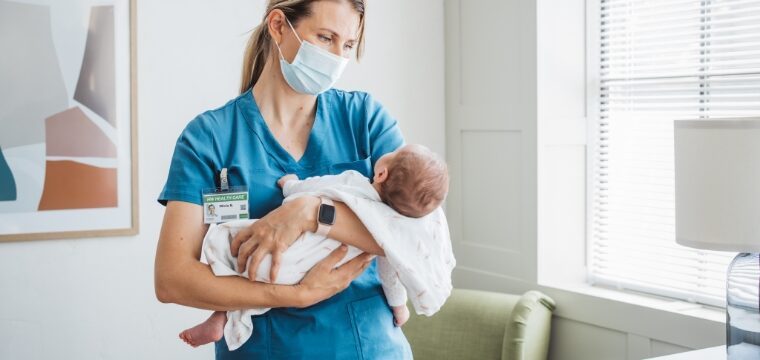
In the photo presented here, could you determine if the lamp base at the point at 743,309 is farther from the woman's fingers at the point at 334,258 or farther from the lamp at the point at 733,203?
the woman's fingers at the point at 334,258

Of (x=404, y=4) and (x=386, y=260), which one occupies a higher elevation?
(x=404, y=4)

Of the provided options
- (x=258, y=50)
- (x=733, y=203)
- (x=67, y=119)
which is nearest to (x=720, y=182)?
(x=733, y=203)

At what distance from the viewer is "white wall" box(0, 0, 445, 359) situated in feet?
9.15

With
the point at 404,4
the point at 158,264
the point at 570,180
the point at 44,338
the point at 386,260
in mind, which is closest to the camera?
the point at 158,264

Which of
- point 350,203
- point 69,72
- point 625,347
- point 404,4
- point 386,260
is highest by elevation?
point 404,4

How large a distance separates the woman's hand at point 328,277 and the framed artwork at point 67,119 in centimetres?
149

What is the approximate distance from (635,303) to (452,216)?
0.95m

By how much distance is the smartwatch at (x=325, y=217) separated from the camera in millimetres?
1641

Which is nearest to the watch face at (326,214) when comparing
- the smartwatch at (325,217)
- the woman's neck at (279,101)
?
the smartwatch at (325,217)

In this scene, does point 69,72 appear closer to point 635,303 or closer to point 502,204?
point 502,204

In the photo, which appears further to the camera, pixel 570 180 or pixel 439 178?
pixel 570 180

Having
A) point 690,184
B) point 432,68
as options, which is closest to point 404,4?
point 432,68

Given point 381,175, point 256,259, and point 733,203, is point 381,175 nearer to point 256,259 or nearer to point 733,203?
point 256,259

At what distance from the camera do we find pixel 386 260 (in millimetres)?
1729
